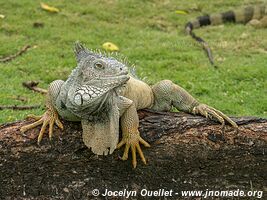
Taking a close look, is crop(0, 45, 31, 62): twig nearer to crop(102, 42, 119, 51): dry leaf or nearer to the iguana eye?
crop(102, 42, 119, 51): dry leaf

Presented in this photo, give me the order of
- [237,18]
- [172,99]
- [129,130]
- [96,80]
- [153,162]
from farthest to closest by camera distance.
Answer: [237,18] < [172,99] < [153,162] < [129,130] < [96,80]

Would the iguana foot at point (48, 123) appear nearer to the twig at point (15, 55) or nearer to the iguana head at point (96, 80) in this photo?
the iguana head at point (96, 80)

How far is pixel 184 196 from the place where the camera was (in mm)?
4254

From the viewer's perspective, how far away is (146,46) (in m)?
10.1

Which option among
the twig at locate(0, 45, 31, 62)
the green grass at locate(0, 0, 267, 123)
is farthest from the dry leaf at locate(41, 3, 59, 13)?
the twig at locate(0, 45, 31, 62)

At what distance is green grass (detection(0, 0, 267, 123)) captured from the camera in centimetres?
788

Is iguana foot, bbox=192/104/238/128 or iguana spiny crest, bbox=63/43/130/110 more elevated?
iguana spiny crest, bbox=63/43/130/110

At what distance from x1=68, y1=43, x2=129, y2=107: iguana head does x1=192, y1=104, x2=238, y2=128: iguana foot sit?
107cm

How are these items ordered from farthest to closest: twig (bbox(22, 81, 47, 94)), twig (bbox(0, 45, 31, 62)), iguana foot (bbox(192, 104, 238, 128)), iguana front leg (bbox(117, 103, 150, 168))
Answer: twig (bbox(0, 45, 31, 62)) < twig (bbox(22, 81, 47, 94)) < iguana foot (bbox(192, 104, 238, 128)) < iguana front leg (bbox(117, 103, 150, 168))

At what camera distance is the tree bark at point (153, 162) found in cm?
402

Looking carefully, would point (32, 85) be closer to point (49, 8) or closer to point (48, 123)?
point (48, 123)

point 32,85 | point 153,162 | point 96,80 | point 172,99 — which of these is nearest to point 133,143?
point 153,162

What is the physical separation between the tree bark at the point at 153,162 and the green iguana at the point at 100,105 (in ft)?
0.35

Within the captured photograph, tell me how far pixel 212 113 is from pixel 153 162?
62 centimetres
